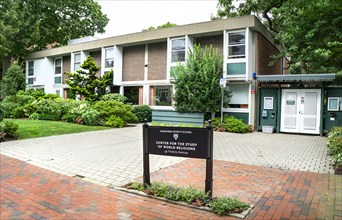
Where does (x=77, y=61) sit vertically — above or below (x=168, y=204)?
above

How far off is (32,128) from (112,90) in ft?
30.4

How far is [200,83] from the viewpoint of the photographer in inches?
580

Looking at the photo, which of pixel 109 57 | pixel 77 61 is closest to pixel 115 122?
pixel 109 57

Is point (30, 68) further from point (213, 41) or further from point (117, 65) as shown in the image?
point (213, 41)

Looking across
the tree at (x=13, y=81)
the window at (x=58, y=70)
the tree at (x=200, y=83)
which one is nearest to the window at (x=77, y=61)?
the window at (x=58, y=70)

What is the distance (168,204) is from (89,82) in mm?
16827

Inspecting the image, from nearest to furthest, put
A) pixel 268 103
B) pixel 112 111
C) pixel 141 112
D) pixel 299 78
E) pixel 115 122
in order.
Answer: pixel 299 78
pixel 268 103
pixel 115 122
pixel 112 111
pixel 141 112

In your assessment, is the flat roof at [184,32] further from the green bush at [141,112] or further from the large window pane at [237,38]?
the green bush at [141,112]

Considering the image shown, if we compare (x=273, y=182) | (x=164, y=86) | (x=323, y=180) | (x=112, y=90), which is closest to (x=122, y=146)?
(x=273, y=182)

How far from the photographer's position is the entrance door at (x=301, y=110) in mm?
13750

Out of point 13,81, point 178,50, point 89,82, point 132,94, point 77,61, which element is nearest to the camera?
point 178,50

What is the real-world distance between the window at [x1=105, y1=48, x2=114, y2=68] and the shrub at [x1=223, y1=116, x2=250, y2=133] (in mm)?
10784

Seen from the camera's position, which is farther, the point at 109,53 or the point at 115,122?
the point at 109,53

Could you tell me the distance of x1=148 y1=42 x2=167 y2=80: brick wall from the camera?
737 inches
